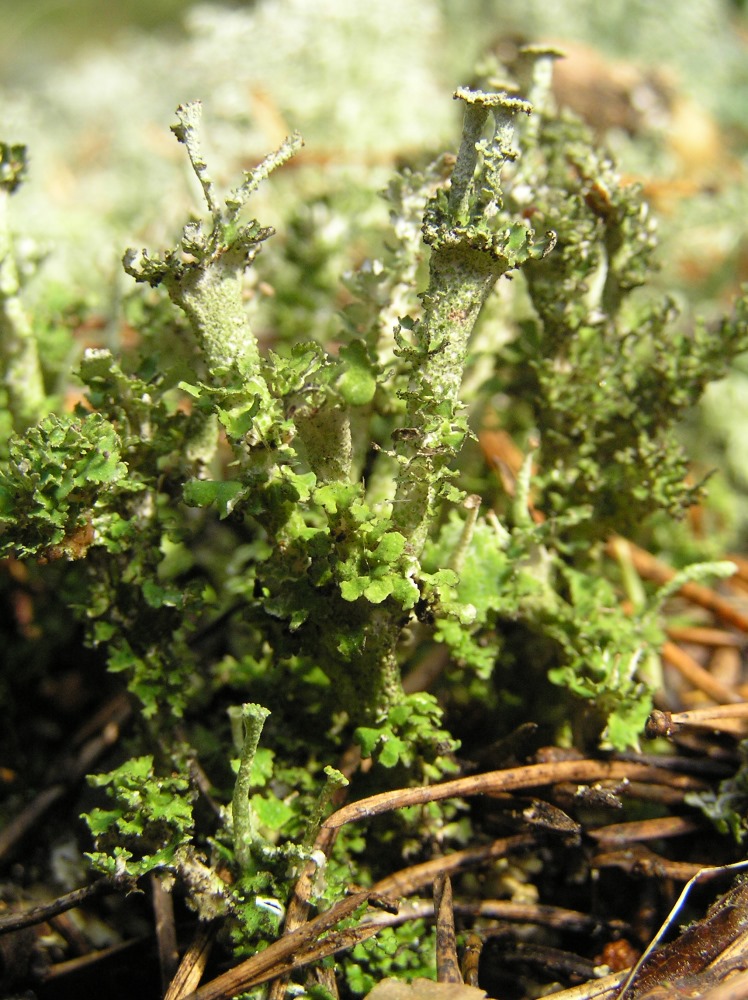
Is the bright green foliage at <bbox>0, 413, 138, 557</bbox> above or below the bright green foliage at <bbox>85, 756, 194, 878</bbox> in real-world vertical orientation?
above

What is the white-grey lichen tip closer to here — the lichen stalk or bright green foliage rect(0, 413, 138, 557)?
bright green foliage rect(0, 413, 138, 557)

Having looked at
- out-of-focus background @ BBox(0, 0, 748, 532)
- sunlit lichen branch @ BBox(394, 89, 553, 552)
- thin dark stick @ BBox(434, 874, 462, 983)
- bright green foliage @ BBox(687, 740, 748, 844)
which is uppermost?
out-of-focus background @ BBox(0, 0, 748, 532)

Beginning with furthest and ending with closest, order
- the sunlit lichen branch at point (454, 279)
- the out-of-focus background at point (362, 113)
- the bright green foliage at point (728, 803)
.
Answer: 1. the out-of-focus background at point (362, 113)
2. the bright green foliage at point (728, 803)
3. the sunlit lichen branch at point (454, 279)

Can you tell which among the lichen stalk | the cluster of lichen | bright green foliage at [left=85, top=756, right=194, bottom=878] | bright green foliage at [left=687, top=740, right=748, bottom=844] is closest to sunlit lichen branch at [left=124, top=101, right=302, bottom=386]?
the cluster of lichen

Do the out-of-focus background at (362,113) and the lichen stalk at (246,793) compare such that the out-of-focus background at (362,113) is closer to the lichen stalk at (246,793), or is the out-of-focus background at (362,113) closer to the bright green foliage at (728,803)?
the bright green foliage at (728,803)

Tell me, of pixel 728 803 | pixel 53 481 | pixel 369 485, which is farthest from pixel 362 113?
pixel 728 803

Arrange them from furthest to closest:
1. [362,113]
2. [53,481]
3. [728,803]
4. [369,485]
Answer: [362,113], [369,485], [728,803], [53,481]

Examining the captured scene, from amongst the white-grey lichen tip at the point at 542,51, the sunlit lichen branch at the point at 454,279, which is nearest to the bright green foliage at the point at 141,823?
the sunlit lichen branch at the point at 454,279

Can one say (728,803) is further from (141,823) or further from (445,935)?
(141,823)
